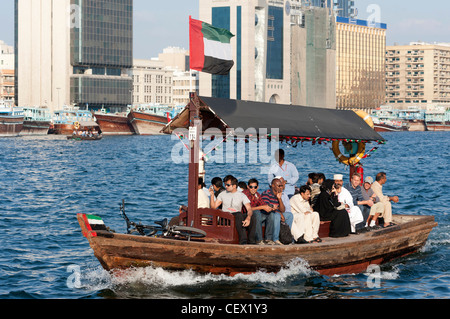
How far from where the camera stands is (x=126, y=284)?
17250 mm

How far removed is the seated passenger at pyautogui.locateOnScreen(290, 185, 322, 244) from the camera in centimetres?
1845

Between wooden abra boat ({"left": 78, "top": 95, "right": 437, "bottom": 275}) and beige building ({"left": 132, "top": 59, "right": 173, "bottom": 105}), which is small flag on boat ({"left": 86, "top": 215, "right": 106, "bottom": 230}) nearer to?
wooden abra boat ({"left": 78, "top": 95, "right": 437, "bottom": 275})

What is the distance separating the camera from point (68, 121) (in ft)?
483

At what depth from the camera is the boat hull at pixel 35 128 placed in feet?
471

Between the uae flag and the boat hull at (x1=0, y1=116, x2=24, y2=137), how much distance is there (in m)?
125

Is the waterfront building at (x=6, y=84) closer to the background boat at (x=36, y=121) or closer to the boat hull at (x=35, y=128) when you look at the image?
the background boat at (x=36, y=121)

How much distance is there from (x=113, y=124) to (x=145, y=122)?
23.9ft

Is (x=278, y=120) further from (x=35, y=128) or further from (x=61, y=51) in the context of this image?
(x=61, y=51)

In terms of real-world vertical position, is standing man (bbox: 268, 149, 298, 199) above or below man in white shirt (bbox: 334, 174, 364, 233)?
above

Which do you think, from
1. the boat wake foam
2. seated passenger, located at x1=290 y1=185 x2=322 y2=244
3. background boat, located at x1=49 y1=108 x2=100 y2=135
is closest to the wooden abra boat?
the boat wake foam

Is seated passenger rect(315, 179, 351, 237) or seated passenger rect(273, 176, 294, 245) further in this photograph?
seated passenger rect(315, 179, 351, 237)

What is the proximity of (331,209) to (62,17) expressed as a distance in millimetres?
145464

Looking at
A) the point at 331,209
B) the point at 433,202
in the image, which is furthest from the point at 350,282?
the point at 433,202
